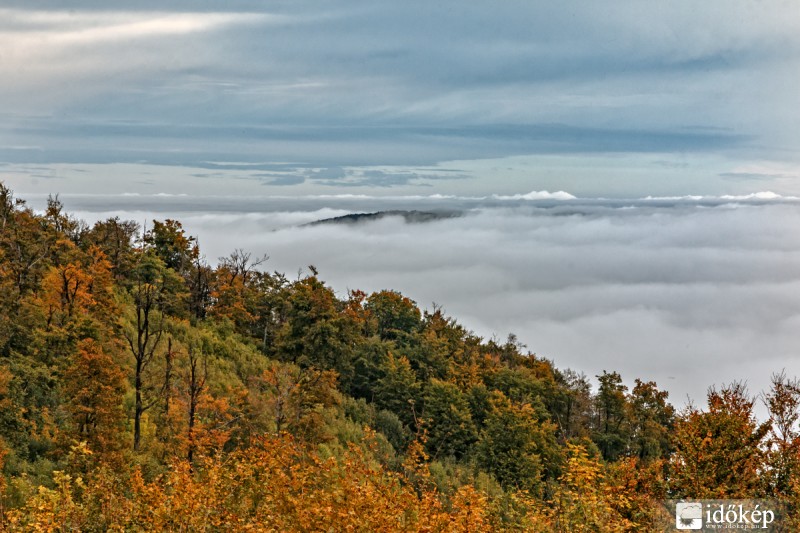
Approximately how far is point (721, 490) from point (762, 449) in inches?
111

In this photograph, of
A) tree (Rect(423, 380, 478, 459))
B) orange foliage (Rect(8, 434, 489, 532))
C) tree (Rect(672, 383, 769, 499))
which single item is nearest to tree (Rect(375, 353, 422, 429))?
tree (Rect(423, 380, 478, 459))

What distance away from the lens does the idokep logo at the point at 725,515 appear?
61.0ft

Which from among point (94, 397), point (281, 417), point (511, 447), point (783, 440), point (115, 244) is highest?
point (115, 244)

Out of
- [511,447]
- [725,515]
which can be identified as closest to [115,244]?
[511,447]

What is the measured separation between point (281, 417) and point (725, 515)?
22325 millimetres

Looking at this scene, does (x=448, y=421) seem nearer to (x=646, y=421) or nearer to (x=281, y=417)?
(x=646, y=421)

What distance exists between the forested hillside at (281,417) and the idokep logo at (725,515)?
0.65 meters

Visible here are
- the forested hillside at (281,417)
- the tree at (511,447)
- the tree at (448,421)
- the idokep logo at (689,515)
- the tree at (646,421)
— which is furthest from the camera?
the tree at (646,421)

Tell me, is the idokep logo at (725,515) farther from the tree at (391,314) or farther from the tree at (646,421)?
the tree at (391,314)

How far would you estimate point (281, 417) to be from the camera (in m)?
33.8

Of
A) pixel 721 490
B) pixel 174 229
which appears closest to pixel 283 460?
pixel 721 490

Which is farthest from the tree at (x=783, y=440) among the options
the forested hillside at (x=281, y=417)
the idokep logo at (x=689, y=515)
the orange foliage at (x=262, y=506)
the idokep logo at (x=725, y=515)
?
the orange foliage at (x=262, y=506)

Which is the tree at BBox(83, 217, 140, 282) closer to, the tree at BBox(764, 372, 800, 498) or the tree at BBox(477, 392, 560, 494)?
the tree at BBox(477, 392, 560, 494)

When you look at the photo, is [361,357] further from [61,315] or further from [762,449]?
[762,449]
